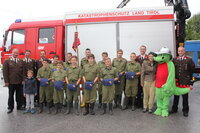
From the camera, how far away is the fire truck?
5832mm

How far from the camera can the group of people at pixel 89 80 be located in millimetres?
4645

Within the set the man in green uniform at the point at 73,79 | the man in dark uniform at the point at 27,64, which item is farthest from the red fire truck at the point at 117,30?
the man in green uniform at the point at 73,79

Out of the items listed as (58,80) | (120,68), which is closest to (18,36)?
(58,80)

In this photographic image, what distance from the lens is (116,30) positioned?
6.01m

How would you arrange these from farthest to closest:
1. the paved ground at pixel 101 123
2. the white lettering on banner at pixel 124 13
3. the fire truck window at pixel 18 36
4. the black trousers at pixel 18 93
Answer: the fire truck window at pixel 18 36 < the white lettering on banner at pixel 124 13 < the black trousers at pixel 18 93 < the paved ground at pixel 101 123

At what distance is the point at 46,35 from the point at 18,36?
1.23 metres

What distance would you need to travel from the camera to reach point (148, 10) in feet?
19.3

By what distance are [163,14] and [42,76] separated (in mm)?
4324

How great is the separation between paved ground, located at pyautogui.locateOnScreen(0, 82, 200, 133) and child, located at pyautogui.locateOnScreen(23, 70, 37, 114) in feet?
0.86

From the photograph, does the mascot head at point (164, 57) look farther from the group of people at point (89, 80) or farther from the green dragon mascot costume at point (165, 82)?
the group of people at point (89, 80)

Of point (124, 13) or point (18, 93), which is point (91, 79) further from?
point (124, 13)

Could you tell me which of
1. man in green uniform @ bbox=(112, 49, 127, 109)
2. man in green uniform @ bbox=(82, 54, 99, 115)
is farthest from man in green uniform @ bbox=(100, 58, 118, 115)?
man in green uniform @ bbox=(112, 49, 127, 109)

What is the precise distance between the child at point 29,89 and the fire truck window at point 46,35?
7.05 ft

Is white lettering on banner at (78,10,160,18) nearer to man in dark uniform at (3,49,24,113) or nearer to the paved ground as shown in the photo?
man in dark uniform at (3,49,24,113)
